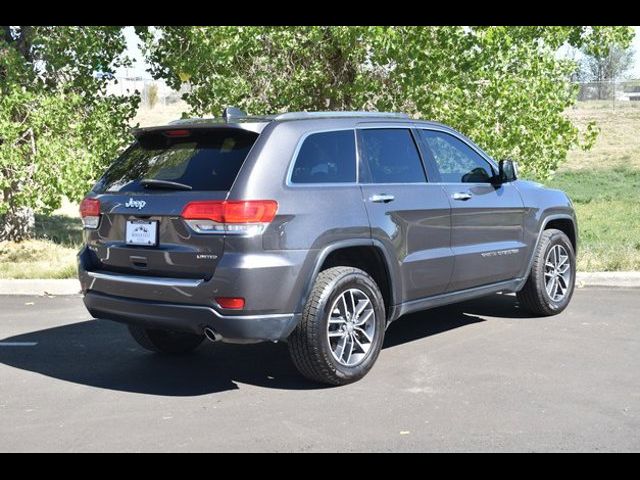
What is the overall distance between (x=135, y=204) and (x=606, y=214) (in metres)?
13.5

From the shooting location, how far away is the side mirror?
7484 millimetres

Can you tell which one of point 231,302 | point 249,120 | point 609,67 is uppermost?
point 609,67

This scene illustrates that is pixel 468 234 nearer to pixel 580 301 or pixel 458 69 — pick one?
pixel 580 301

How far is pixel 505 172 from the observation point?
24.6 ft

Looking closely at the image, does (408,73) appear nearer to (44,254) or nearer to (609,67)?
(44,254)

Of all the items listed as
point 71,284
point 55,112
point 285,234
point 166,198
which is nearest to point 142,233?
point 166,198

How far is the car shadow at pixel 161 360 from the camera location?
20.3ft

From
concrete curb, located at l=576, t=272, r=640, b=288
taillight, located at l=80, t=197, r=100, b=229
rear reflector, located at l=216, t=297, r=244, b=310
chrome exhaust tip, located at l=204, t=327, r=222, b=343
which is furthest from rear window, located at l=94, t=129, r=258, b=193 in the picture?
concrete curb, located at l=576, t=272, r=640, b=288

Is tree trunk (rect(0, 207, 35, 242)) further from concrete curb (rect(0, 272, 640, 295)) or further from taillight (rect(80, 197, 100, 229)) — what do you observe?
taillight (rect(80, 197, 100, 229))

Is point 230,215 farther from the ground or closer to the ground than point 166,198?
closer to the ground

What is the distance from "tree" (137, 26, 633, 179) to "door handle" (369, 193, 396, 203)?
468 centimetres

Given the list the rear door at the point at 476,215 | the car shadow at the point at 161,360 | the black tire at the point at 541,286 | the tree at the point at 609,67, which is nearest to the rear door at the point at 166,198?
the car shadow at the point at 161,360

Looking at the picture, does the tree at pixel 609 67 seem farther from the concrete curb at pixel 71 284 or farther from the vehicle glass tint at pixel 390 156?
the vehicle glass tint at pixel 390 156
